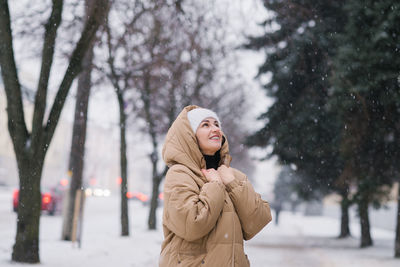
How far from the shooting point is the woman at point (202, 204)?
2783 mm

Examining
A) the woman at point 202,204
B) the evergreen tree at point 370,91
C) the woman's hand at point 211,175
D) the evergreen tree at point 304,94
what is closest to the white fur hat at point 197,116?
the woman at point 202,204

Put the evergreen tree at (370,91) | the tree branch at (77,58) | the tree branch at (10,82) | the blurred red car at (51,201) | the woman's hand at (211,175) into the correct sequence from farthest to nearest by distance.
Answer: the blurred red car at (51,201) → the evergreen tree at (370,91) → the tree branch at (77,58) → the tree branch at (10,82) → the woman's hand at (211,175)

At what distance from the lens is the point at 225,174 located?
10.0ft

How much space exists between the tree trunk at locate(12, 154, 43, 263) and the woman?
594 cm

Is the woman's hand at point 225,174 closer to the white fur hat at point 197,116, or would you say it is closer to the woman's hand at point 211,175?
the woman's hand at point 211,175

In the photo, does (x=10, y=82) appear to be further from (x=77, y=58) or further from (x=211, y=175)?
(x=211, y=175)

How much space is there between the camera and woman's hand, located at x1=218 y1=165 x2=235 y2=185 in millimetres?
3018

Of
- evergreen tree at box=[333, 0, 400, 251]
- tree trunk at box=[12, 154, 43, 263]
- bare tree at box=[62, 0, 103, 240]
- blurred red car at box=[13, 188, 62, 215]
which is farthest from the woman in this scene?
blurred red car at box=[13, 188, 62, 215]

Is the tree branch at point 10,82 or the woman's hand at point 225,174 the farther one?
the tree branch at point 10,82

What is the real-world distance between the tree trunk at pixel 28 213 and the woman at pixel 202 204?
19.5 ft

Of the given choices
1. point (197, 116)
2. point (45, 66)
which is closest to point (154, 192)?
point (45, 66)

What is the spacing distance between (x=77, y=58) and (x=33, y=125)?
142cm

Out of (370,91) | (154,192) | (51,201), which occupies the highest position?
(370,91)

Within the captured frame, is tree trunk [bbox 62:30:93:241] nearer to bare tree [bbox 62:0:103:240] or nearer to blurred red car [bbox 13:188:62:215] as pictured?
bare tree [bbox 62:0:103:240]
